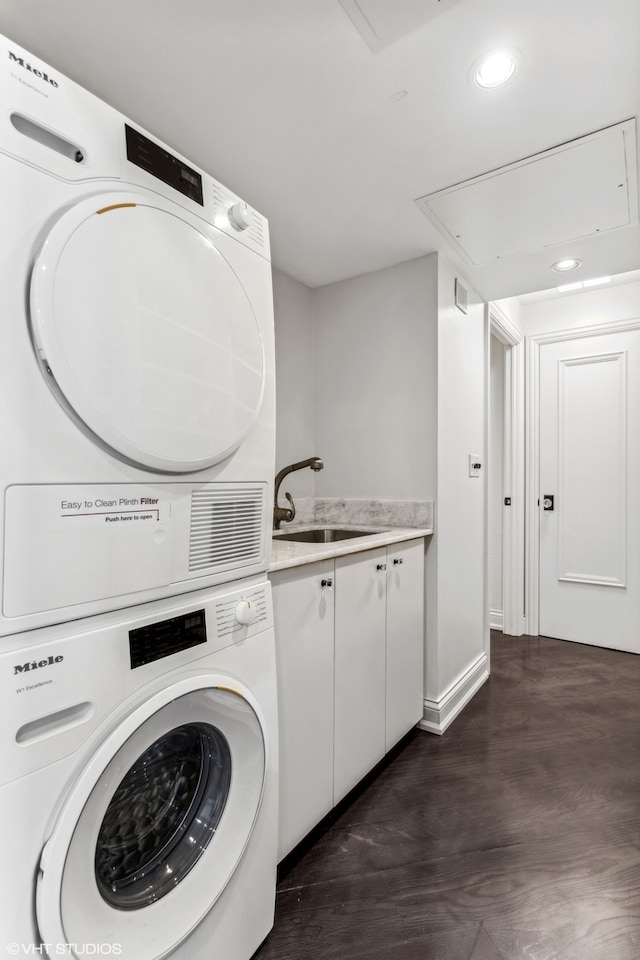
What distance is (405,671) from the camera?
6.63ft

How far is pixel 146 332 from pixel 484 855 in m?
1.80

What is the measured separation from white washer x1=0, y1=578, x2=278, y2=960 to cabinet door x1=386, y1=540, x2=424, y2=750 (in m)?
0.87

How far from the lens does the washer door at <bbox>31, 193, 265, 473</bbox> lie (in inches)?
27.9

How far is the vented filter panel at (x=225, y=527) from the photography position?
956mm

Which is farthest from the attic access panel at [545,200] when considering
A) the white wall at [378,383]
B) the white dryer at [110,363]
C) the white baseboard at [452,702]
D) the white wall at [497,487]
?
the white baseboard at [452,702]

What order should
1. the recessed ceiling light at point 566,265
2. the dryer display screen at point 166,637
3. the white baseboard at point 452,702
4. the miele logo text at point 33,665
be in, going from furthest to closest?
the recessed ceiling light at point 566,265, the white baseboard at point 452,702, the dryer display screen at point 166,637, the miele logo text at point 33,665

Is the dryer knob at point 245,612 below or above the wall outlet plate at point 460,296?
below

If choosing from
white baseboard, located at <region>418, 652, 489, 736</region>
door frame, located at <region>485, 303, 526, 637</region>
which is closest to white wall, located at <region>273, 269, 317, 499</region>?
white baseboard, located at <region>418, 652, 489, 736</region>

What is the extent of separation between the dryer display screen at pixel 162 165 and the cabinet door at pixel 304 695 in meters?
0.94

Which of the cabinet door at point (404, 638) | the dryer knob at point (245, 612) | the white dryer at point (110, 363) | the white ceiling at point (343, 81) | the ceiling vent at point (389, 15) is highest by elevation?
the white ceiling at point (343, 81)

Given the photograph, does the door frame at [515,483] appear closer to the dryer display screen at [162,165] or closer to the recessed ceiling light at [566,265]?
the recessed ceiling light at [566,265]

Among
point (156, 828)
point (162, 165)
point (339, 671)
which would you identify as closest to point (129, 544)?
point (156, 828)

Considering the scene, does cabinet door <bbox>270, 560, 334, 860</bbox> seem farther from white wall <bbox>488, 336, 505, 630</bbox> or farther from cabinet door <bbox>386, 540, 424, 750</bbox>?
white wall <bbox>488, 336, 505, 630</bbox>

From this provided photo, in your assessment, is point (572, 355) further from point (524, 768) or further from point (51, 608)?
point (51, 608)
